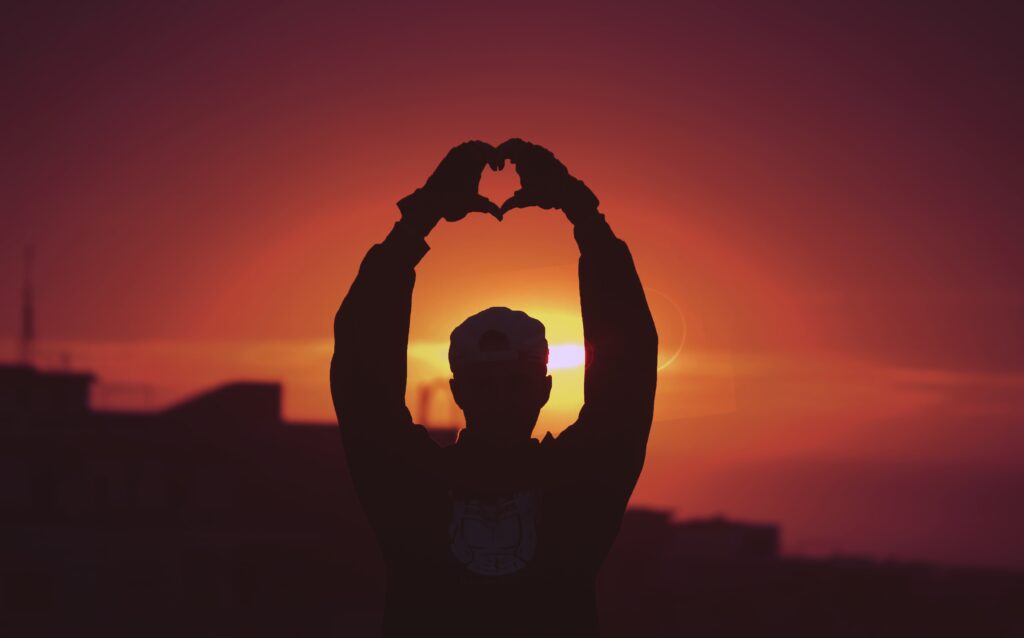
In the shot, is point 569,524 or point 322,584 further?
point 322,584

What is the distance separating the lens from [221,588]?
60.4 m

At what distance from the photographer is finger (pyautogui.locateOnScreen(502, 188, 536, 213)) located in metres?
4.69

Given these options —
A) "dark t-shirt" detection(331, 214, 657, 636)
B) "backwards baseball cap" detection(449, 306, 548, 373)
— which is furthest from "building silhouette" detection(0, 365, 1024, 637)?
"backwards baseball cap" detection(449, 306, 548, 373)

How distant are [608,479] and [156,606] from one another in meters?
58.2

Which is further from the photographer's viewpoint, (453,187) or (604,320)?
(453,187)

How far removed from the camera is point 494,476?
187 inches

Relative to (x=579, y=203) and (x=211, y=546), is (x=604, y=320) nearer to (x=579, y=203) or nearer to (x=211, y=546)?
(x=579, y=203)

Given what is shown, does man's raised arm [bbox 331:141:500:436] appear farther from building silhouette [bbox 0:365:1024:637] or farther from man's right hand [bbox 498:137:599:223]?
building silhouette [bbox 0:365:1024:637]

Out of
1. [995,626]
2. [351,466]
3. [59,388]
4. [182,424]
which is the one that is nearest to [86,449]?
[182,424]

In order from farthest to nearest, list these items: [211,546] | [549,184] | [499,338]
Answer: [211,546] → [549,184] → [499,338]

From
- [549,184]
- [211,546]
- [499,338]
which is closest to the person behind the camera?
[499,338]

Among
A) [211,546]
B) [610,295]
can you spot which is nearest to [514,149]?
[610,295]

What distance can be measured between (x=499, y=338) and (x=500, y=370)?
0.12 meters

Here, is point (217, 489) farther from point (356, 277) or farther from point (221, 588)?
point (356, 277)
